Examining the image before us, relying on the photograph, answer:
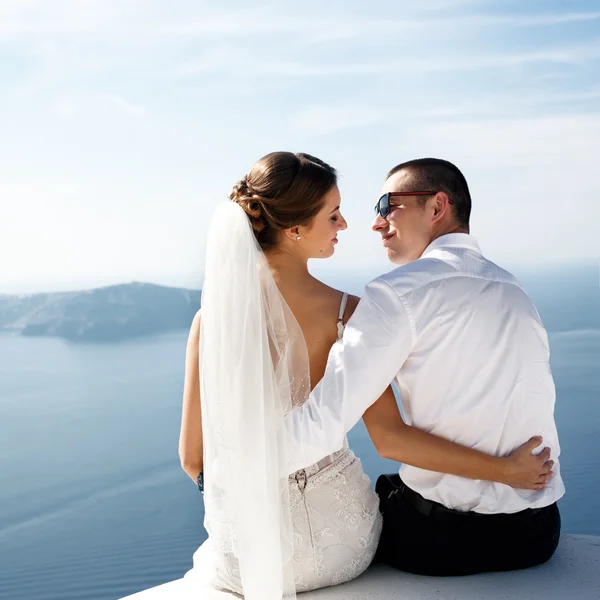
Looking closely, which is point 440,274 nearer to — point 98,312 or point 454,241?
point 454,241

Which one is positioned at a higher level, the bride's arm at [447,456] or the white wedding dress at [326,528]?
the bride's arm at [447,456]

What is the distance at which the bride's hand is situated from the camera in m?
2.18

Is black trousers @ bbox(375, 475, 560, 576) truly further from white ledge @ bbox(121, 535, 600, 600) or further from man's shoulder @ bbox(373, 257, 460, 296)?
man's shoulder @ bbox(373, 257, 460, 296)

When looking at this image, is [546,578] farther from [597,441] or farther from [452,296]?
[597,441]

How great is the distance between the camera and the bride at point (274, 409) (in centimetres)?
218

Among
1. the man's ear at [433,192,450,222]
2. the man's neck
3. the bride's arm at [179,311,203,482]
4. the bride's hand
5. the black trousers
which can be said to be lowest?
the black trousers

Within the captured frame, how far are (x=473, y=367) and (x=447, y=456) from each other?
0.85ft

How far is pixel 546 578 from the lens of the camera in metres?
2.33

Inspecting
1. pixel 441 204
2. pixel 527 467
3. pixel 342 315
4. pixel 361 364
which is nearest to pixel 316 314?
pixel 342 315

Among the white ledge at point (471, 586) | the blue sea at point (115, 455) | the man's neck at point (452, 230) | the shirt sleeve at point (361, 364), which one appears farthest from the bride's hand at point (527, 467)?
the blue sea at point (115, 455)

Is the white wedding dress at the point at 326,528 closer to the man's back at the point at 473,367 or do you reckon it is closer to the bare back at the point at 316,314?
the bare back at the point at 316,314

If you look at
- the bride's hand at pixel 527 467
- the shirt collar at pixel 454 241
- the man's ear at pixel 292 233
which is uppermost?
the man's ear at pixel 292 233

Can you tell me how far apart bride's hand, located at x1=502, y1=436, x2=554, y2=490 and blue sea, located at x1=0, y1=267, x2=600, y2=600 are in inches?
343

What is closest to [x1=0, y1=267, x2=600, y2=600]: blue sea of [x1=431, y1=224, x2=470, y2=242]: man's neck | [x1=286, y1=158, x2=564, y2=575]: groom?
[x1=286, y1=158, x2=564, y2=575]: groom
